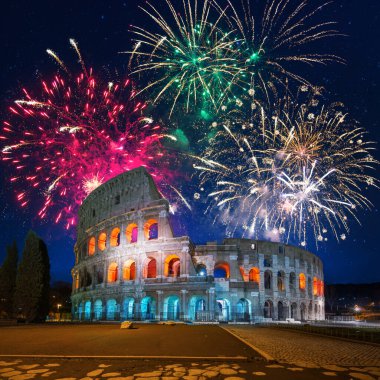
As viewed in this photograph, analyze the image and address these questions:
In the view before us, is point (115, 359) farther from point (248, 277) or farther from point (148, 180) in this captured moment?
point (248, 277)

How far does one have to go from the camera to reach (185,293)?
3797 cm

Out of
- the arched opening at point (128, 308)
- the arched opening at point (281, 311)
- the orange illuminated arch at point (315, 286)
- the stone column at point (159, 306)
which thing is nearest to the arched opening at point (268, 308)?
the arched opening at point (281, 311)

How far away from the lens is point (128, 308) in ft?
136

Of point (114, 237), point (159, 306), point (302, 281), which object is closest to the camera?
point (159, 306)

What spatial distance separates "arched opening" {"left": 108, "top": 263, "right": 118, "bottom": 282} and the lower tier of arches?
2493 millimetres

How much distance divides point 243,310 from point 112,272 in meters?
16.0

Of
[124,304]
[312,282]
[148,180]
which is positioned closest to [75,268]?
[124,304]

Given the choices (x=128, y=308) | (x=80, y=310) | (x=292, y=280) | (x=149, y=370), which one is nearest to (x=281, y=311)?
(x=292, y=280)

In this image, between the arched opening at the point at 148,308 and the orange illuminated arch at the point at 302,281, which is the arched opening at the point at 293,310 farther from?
the arched opening at the point at 148,308

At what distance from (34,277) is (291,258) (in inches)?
1274

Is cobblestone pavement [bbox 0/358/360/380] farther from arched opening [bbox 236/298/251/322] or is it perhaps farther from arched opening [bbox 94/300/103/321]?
arched opening [bbox 94/300/103/321]

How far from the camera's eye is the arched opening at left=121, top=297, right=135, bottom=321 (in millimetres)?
40619

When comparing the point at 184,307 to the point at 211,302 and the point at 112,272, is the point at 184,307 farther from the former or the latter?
the point at 112,272

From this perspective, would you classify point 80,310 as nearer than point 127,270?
No
